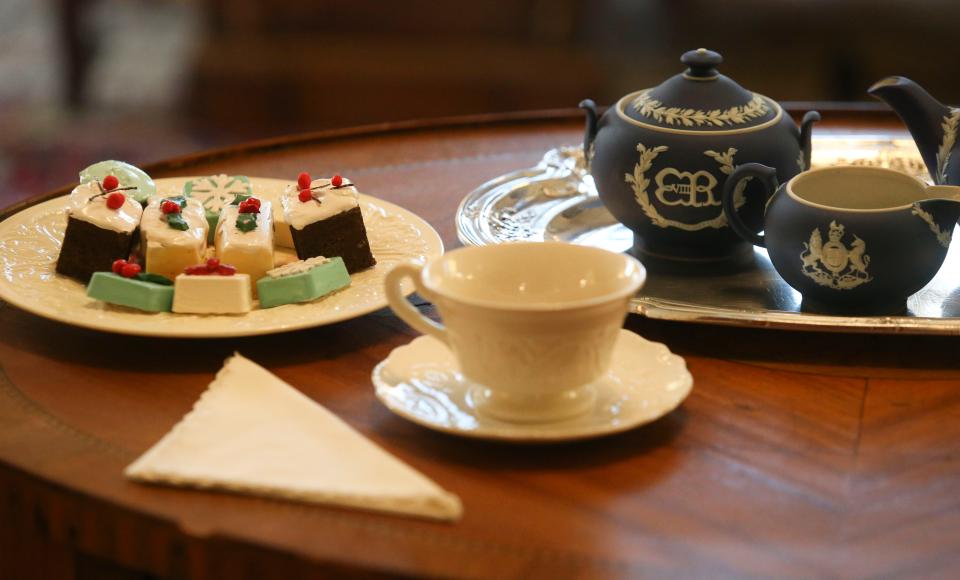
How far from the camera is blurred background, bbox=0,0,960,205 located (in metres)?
2.73

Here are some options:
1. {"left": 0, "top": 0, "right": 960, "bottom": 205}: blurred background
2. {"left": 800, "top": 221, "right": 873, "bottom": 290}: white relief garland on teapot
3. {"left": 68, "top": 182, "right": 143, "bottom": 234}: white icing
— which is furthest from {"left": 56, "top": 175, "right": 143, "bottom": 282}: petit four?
{"left": 0, "top": 0, "right": 960, "bottom": 205}: blurred background

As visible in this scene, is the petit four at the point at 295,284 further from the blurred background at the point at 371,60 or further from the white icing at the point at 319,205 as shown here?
the blurred background at the point at 371,60

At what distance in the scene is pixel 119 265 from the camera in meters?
0.86

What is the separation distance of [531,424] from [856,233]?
30cm

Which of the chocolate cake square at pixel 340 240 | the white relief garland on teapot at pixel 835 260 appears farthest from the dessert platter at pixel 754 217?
the chocolate cake square at pixel 340 240

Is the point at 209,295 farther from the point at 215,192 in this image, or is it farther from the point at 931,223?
the point at 931,223

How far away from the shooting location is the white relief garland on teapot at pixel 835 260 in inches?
32.7

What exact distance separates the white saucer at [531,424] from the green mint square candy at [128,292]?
0.62 feet

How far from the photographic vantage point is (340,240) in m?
0.93

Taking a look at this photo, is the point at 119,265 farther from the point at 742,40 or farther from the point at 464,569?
the point at 742,40

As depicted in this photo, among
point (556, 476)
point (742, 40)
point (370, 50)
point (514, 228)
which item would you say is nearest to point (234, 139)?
point (370, 50)

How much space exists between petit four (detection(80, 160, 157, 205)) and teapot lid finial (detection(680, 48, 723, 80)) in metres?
0.48

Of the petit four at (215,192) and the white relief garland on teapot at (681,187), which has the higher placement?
the white relief garland on teapot at (681,187)

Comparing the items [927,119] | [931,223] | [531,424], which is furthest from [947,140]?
[531,424]
